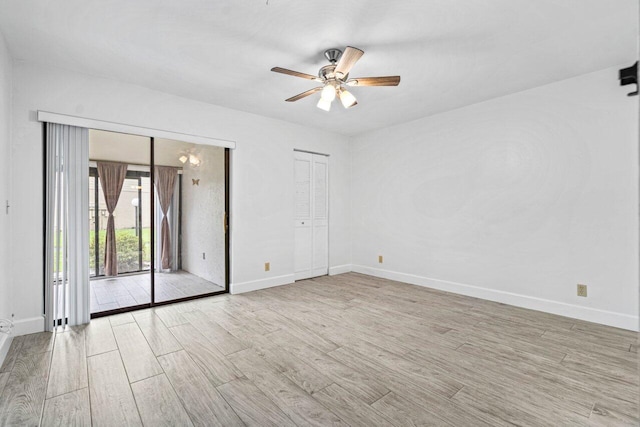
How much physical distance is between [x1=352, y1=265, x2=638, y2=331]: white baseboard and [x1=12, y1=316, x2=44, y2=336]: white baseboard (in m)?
4.31

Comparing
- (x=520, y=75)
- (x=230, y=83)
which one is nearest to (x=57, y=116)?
(x=230, y=83)

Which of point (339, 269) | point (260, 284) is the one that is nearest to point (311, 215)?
point (339, 269)

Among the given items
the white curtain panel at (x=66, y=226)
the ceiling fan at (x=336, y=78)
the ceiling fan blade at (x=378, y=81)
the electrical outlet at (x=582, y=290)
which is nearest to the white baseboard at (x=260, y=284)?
the white curtain panel at (x=66, y=226)

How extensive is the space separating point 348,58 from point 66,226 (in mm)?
3089

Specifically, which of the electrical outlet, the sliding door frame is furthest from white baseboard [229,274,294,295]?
the electrical outlet

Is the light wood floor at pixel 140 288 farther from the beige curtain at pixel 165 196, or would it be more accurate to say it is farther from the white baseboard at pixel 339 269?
the white baseboard at pixel 339 269

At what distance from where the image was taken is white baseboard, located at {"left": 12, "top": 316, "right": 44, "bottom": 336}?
267 cm

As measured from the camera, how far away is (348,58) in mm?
2301

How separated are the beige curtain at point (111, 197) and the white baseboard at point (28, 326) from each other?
0.67m

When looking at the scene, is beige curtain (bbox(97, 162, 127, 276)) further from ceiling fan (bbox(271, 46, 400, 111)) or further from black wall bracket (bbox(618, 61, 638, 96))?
black wall bracket (bbox(618, 61, 638, 96))

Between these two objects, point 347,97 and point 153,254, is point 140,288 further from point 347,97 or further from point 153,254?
point 347,97

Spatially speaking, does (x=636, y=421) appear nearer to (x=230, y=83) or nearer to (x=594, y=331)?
(x=594, y=331)

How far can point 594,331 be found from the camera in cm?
279

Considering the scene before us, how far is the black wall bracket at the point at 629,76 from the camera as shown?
274cm
